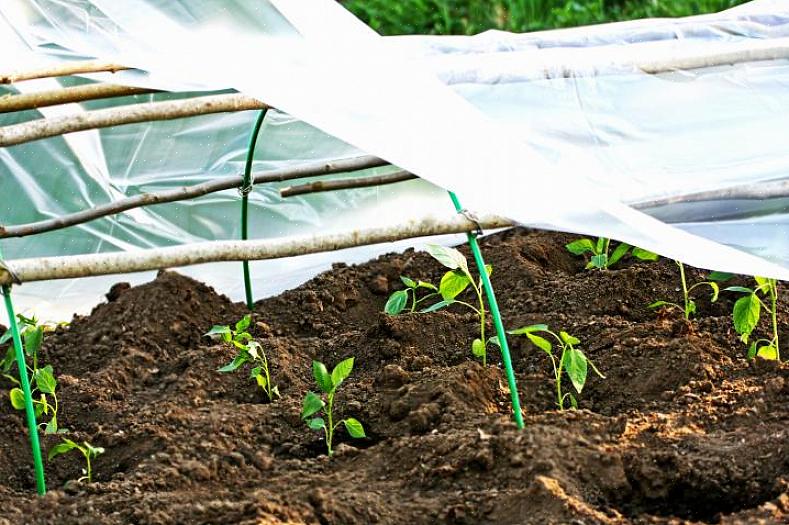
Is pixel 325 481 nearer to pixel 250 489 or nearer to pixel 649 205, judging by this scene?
pixel 250 489

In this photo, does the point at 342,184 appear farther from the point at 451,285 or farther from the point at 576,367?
the point at 576,367

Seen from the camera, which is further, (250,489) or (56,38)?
(56,38)

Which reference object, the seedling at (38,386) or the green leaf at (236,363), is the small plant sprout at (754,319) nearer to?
the green leaf at (236,363)

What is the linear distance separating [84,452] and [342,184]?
123 centimetres

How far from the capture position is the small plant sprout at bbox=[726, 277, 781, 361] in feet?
8.64

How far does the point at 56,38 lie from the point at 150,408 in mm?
985

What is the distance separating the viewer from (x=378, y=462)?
7.88 ft

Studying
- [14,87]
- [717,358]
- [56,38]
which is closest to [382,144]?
[717,358]

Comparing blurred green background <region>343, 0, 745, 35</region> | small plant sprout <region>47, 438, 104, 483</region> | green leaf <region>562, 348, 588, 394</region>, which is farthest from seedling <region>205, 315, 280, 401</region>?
blurred green background <region>343, 0, 745, 35</region>

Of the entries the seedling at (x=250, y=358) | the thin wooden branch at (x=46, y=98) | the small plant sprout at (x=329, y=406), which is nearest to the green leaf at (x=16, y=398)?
the seedling at (x=250, y=358)

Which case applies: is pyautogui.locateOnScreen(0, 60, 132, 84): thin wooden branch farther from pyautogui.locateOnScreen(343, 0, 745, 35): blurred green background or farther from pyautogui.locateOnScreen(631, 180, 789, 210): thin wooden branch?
pyautogui.locateOnScreen(343, 0, 745, 35): blurred green background

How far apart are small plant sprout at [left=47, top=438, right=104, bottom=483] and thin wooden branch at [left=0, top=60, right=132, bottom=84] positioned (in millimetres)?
1006

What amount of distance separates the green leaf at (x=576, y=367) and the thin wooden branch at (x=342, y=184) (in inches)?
40.0

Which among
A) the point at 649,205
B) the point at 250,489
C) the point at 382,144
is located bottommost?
the point at 250,489
